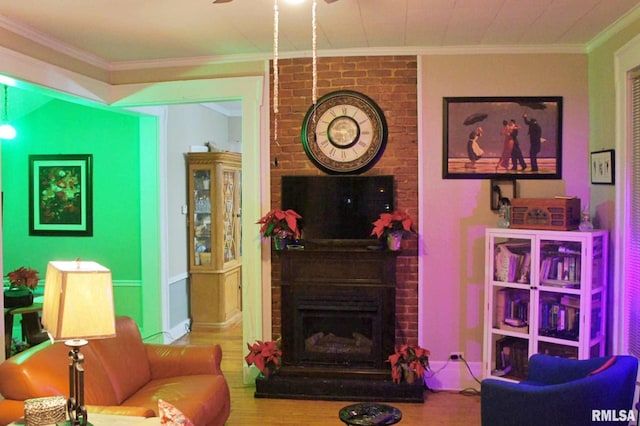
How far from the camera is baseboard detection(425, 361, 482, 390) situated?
4.68 m

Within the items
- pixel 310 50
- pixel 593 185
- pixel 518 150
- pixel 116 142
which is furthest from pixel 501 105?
pixel 116 142

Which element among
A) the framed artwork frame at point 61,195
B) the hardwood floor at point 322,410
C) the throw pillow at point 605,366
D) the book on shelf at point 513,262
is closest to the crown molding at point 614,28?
the book on shelf at point 513,262

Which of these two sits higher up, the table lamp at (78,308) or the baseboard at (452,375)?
the table lamp at (78,308)

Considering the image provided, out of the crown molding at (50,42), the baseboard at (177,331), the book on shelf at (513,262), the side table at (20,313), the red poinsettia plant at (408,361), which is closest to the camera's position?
the crown molding at (50,42)

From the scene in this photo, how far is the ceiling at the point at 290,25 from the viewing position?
11.5 ft

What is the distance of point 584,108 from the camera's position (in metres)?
4.52

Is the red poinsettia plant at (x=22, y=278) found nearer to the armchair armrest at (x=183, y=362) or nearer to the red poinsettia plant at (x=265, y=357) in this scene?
the armchair armrest at (x=183, y=362)

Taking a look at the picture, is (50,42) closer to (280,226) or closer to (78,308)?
(280,226)

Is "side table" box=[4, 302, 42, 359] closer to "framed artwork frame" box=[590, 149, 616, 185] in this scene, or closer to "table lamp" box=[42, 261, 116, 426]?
"table lamp" box=[42, 261, 116, 426]

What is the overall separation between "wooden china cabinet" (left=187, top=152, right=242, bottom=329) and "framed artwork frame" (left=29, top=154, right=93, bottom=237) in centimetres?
116

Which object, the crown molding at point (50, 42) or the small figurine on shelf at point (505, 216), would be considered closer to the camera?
the crown molding at point (50, 42)

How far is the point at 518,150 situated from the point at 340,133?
143 centimetres

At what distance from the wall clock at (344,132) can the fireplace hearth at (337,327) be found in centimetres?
74

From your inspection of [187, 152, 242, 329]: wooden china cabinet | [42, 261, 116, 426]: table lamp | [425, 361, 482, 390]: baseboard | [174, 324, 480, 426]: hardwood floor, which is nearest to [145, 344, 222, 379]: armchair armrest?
[174, 324, 480, 426]: hardwood floor
